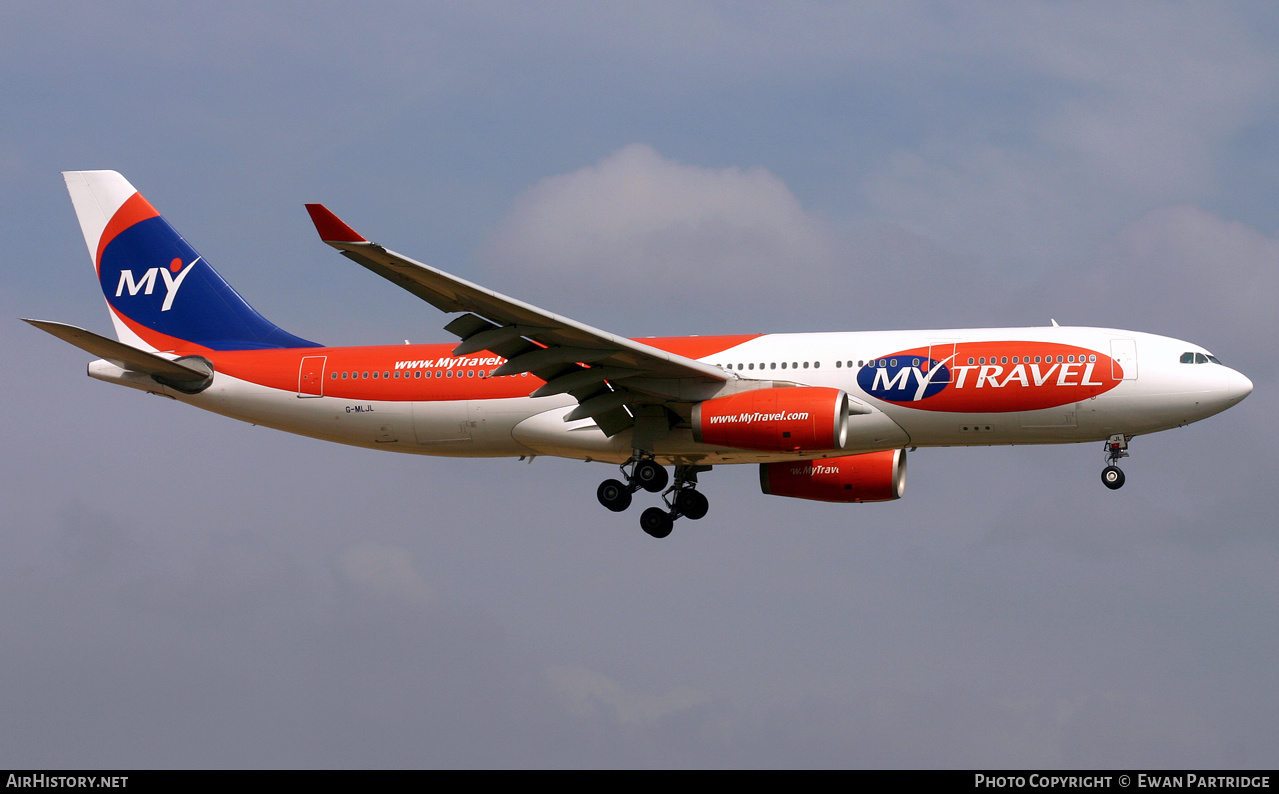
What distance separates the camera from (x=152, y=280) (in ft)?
128

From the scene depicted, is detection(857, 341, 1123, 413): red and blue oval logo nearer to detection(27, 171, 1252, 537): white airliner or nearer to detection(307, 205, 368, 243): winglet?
detection(27, 171, 1252, 537): white airliner

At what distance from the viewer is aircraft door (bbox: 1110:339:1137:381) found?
104 feet

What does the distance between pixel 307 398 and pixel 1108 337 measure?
Result: 1905cm

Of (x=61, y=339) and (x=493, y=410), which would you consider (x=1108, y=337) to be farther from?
(x=61, y=339)

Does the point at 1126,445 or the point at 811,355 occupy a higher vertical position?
the point at 811,355

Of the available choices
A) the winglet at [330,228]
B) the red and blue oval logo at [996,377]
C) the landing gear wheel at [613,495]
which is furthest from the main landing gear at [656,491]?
the winglet at [330,228]

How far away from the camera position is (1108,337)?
3219 cm

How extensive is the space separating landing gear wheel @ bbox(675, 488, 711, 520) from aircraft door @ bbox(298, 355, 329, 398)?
30.5 feet

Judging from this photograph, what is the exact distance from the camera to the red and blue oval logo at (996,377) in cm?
3153

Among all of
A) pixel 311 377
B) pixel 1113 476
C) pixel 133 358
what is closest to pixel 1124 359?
pixel 1113 476

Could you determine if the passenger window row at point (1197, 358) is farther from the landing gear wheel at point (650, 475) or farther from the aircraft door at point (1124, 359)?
the landing gear wheel at point (650, 475)
